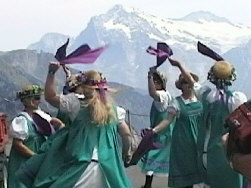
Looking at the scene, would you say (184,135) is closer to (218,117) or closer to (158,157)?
(158,157)

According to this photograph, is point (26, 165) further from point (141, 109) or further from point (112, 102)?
point (141, 109)

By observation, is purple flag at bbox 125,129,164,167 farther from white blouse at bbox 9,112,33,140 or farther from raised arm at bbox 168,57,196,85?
white blouse at bbox 9,112,33,140

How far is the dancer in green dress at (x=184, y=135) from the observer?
6.20 meters

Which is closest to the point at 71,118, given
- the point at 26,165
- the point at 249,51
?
the point at 26,165

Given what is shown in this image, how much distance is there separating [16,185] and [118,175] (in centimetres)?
126

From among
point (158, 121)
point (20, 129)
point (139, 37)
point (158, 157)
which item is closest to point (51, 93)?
point (20, 129)

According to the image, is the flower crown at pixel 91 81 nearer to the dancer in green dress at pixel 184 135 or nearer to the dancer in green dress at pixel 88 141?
the dancer in green dress at pixel 88 141

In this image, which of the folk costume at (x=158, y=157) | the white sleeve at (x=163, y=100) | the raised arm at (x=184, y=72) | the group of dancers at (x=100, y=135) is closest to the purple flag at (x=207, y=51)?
the group of dancers at (x=100, y=135)

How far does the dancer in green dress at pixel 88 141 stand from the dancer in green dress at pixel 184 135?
145cm

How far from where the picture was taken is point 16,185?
571 cm

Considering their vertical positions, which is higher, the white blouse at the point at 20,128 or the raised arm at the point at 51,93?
the raised arm at the point at 51,93

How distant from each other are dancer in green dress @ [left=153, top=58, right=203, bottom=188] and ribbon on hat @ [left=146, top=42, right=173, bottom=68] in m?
0.26

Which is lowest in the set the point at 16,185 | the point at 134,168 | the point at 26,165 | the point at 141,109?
the point at 141,109

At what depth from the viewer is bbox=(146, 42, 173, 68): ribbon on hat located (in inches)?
249
